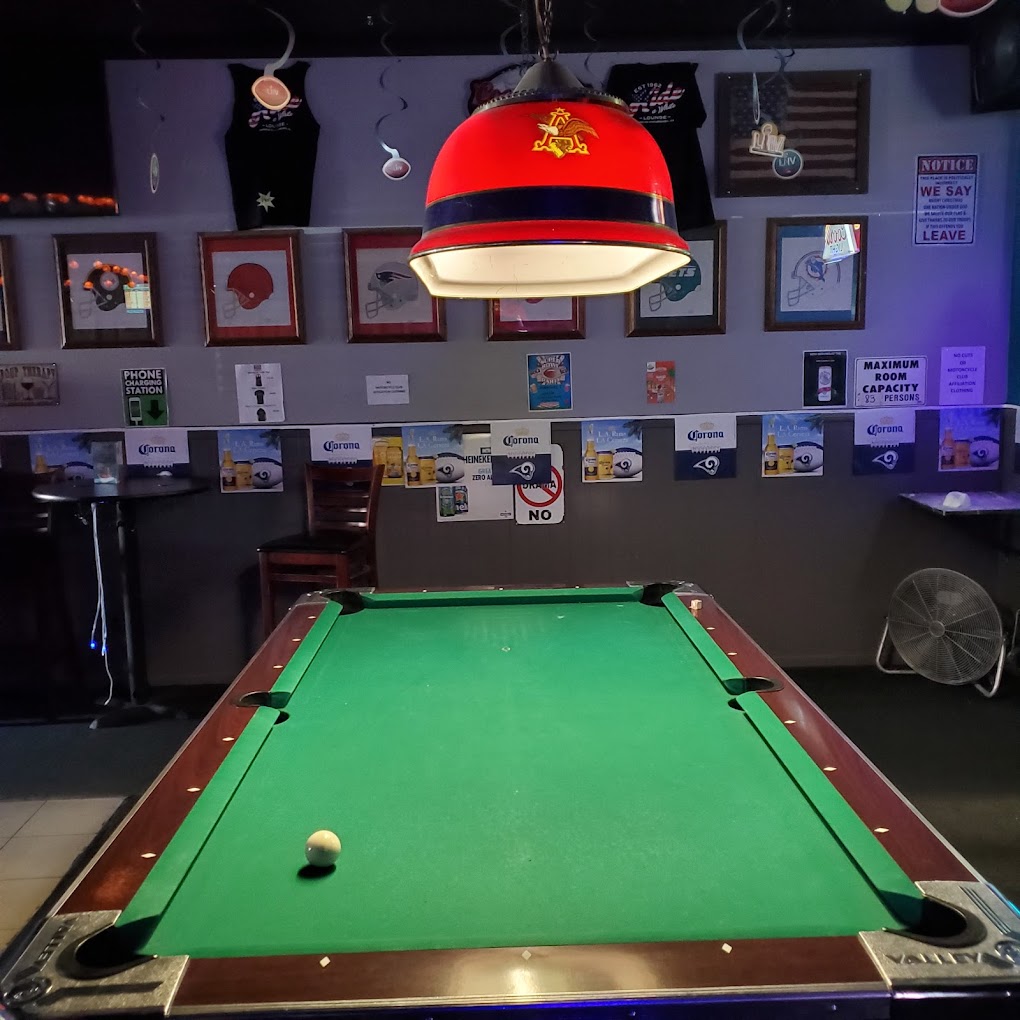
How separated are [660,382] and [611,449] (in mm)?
413

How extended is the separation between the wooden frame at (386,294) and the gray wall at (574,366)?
0.07 m

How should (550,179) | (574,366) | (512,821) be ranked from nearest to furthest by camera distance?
(512,821) < (550,179) < (574,366)

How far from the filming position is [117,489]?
3924 mm

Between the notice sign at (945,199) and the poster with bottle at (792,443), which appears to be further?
the poster with bottle at (792,443)

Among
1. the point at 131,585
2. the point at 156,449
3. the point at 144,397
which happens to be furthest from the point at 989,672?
the point at 144,397

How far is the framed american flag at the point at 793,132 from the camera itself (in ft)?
14.7

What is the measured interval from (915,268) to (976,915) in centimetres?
405

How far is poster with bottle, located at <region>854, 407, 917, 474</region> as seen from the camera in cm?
470

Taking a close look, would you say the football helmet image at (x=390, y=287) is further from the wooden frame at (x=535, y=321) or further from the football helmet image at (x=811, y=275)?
the football helmet image at (x=811, y=275)

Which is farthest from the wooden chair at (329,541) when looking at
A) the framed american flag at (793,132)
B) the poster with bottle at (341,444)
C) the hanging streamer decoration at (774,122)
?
the hanging streamer decoration at (774,122)

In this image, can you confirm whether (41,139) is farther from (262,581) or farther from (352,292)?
(262,581)

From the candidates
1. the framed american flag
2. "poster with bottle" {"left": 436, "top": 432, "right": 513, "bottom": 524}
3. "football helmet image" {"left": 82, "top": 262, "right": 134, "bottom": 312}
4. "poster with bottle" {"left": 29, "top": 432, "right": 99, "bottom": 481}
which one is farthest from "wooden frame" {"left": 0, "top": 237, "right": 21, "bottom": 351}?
the framed american flag

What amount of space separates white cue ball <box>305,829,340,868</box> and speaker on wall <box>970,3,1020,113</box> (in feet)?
14.1

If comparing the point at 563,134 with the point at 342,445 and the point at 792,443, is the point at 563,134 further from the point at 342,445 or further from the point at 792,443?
the point at 792,443
